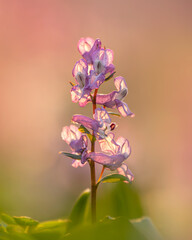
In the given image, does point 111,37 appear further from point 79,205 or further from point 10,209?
point 79,205

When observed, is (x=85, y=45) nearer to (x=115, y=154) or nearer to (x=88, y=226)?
(x=115, y=154)

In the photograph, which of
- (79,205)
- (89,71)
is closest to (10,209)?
(79,205)

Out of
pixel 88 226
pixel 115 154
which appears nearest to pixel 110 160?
pixel 115 154

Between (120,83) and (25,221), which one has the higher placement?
(120,83)

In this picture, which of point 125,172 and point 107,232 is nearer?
point 107,232

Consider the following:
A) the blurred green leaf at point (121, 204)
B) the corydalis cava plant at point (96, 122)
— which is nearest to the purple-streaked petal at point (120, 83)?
the corydalis cava plant at point (96, 122)

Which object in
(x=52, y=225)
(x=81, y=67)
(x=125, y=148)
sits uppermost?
(x=81, y=67)

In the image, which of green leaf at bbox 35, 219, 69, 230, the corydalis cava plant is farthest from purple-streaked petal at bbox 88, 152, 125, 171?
green leaf at bbox 35, 219, 69, 230

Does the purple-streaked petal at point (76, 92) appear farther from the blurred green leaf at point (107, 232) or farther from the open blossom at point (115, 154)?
the blurred green leaf at point (107, 232)

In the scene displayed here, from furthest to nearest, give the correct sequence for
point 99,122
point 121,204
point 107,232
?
point 121,204 → point 99,122 → point 107,232
